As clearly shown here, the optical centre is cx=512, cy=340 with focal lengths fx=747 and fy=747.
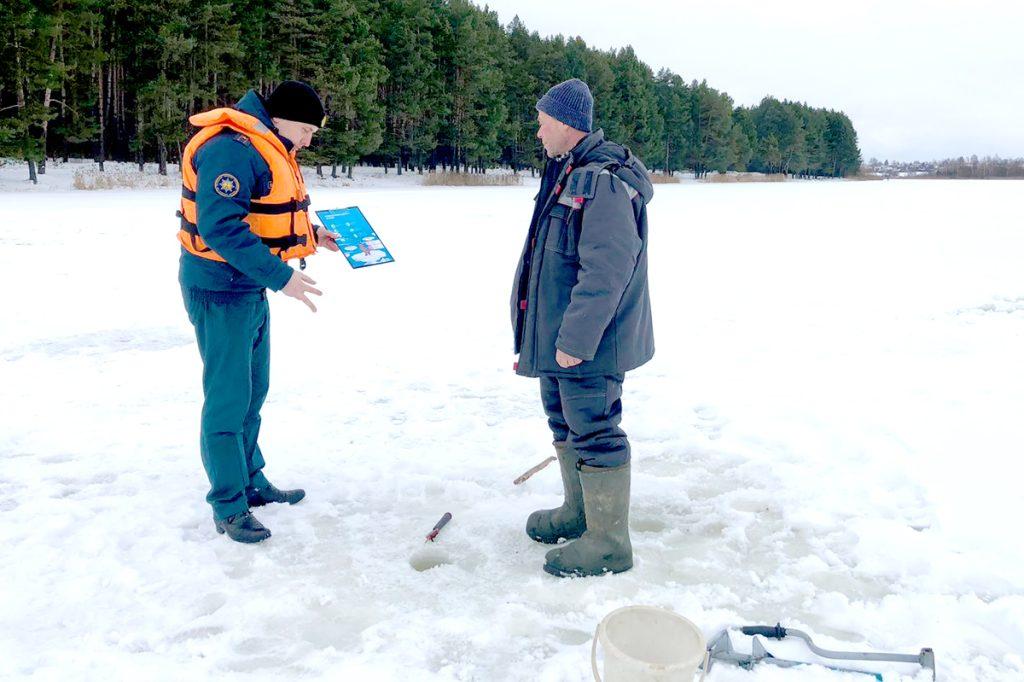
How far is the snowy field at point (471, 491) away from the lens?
290cm

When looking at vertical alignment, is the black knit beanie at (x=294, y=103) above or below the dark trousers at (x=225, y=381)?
above

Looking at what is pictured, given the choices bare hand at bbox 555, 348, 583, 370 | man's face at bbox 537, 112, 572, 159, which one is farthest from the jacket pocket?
bare hand at bbox 555, 348, 583, 370

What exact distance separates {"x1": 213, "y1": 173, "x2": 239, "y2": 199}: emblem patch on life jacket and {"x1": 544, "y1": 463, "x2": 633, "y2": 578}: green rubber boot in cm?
196

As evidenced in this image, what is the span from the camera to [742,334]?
7.79 m

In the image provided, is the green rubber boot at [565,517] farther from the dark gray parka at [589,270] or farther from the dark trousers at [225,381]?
the dark trousers at [225,381]

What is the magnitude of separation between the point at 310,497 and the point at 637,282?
218cm

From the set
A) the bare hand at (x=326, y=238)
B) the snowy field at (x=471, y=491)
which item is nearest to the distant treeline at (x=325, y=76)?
the snowy field at (x=471, y=491)

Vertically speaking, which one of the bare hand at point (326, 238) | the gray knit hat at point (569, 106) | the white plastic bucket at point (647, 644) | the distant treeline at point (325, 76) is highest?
the distant treeline at point (325, 76)

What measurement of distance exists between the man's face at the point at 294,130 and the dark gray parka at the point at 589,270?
120cm

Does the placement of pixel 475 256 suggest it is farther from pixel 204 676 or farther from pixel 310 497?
pixel 204 676

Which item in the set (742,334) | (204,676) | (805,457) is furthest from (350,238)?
(742,334)

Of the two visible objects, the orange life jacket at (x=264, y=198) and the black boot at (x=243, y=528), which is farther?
the black boot at (x=243, y=528)

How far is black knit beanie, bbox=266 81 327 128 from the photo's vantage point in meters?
3.48

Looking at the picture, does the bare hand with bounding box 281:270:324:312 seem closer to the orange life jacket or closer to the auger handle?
the orange life jacket
